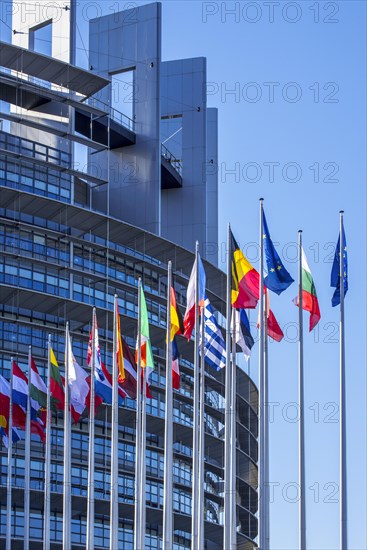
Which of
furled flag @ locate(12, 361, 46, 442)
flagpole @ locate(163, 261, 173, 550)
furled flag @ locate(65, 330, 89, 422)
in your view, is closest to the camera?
flagpole @ locate(163, 261, 173, 550)

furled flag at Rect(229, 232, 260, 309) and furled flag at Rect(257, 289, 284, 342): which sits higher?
furled flag at Rect(229, 232, 260, 309)

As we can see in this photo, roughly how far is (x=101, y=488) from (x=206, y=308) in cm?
3203

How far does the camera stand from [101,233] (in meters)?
83.9


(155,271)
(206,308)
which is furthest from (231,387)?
(155,271)

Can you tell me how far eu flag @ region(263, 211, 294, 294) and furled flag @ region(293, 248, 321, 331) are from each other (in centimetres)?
54

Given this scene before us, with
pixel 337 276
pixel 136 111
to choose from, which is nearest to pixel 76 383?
pixel 337 276

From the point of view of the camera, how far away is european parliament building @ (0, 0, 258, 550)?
79.2 metres

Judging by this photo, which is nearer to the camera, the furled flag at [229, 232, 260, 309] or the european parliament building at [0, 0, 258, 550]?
the furled flag at [229, 232, 260, 309]

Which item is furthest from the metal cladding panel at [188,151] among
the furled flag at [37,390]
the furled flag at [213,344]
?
the furled flag at [213,344]

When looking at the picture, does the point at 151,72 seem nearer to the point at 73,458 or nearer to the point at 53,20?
the point at 53,20

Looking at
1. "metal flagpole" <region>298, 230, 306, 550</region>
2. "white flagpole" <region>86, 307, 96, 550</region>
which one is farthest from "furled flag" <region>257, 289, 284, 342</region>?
"white flagpole" <region>86, 307, 96, 550</region>

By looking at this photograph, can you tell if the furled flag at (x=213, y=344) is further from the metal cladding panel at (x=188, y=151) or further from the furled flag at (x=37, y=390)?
the metal cladding panel at (x=188, y=151)

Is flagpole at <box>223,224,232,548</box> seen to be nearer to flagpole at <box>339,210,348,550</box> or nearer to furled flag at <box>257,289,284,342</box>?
furled flag at <box>257,289,284,342</box>

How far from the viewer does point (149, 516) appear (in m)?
81.3
